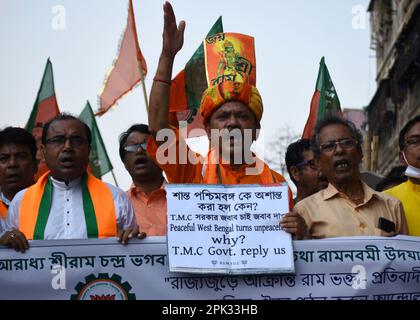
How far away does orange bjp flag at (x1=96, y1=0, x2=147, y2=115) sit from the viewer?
29.3ft

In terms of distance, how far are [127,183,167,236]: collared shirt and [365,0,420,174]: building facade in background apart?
20.4 m

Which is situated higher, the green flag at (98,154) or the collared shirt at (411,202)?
the green flag at (98,154)

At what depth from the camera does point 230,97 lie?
4.84m

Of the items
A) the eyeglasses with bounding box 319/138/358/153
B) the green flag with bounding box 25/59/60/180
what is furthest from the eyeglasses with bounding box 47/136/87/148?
the green flag with bounding box 25/59/60/180

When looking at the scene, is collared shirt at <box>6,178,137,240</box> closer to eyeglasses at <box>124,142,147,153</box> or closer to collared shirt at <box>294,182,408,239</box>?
collared shirt at <box>294,182,408,239</box>

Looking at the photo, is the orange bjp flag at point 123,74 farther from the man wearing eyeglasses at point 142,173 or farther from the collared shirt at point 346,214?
the collared shirt at point 346,214

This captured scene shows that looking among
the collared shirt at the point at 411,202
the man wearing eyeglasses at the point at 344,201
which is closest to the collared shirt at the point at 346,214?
the man wearing eyeglasses at the point at 344,201

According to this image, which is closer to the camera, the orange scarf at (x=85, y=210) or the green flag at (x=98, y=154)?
the orange scarf at (x=85, y=210)

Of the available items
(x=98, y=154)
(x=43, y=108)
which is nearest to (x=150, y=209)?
(x=43, y=108)

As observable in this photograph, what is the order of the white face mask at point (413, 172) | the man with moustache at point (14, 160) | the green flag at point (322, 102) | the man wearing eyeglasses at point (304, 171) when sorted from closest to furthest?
the white face mask at point (413, 172), the man with moustache at point (14, 160), the man wearing eyeglasses at point (304, 171), the green flag at point (322, 102)

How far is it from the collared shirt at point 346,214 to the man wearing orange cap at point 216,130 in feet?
1.04

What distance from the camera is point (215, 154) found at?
4867mm

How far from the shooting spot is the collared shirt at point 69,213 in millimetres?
4426

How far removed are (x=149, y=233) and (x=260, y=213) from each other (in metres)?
1.25
